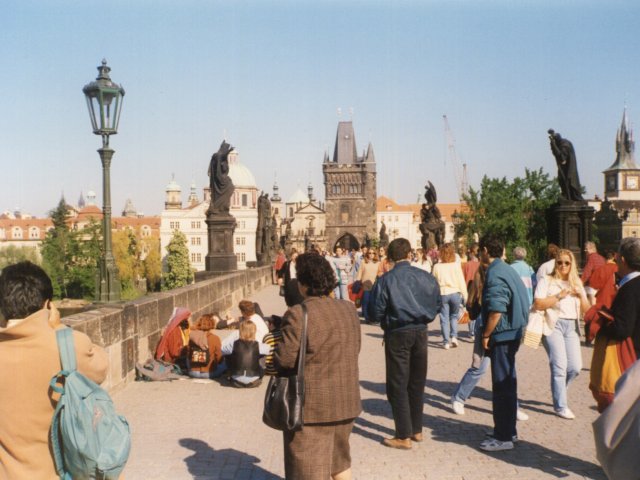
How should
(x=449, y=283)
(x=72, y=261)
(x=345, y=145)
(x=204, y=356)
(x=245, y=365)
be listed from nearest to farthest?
(x=245, y=365)
(x=204, y=356)
(x=449, y=283)
(x=72, y=261)
(x=345, y=145)

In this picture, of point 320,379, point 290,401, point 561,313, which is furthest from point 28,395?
point 561,313

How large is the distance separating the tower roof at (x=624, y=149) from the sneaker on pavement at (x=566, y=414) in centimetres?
14416

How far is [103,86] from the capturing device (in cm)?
923

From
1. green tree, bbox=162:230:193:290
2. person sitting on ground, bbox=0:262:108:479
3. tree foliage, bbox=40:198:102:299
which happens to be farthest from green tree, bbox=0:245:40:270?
person sitting on ground, bbox=0:262:108:479

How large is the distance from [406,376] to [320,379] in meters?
2.06

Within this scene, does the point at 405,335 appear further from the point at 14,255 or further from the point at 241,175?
the point at 241,175

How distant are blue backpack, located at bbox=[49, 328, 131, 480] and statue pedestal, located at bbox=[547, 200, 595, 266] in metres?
14.1

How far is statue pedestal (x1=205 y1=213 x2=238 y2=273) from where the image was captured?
18.4 m

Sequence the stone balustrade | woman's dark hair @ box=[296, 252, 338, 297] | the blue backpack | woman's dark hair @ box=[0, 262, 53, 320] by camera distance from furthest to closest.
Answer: the stone balustrade → woman's dark hair @ box=[296, 252, 338, 297] → woman's dark hair @ box=[0, 262, 53, 320] → the blue backpack

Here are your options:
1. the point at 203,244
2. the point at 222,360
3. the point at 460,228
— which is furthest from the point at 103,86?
the point at 203,244

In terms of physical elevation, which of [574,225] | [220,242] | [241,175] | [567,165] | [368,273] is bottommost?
[368,273]

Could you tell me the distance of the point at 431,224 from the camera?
2691 centimetres

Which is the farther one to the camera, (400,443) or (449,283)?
(449,283)

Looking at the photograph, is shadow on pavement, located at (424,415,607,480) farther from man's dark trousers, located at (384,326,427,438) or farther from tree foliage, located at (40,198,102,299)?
tree foliage, located at (40,198,102,299)
